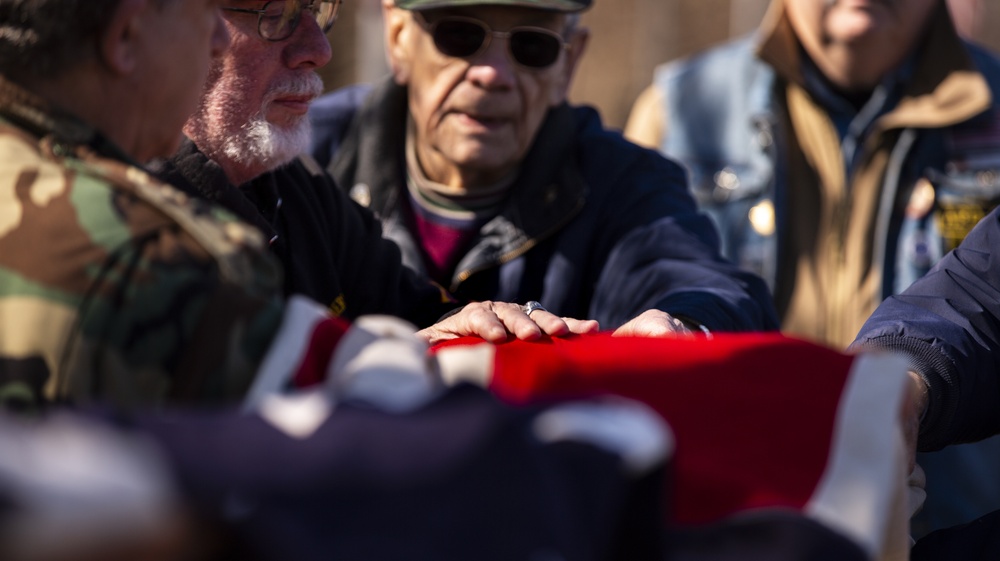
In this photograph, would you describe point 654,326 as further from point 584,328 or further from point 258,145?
point 258,145

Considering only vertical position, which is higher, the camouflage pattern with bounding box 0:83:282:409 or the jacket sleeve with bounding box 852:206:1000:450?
the camouflage pattern with bounding box 0:83:282:409

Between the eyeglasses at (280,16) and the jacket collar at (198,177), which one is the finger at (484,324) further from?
the eyeglasses at (280,16)

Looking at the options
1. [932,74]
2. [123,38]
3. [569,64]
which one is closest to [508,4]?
[569,64]

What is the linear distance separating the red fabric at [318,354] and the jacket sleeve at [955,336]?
4.47 feet

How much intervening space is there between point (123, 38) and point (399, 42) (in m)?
2.29

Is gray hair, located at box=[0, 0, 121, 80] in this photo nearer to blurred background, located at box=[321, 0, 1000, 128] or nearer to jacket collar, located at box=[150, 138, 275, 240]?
jacket collar, located at box=[150, 138, 275, 240]

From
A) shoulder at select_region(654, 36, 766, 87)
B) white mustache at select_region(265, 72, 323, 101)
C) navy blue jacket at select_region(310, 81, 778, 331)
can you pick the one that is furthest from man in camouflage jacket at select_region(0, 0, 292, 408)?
shoulder at select_region(654, 36, 766, 87)

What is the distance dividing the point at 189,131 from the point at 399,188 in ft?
3.89

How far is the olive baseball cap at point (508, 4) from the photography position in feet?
12.6

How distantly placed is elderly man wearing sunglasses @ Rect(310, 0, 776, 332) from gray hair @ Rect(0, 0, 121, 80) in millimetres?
1998

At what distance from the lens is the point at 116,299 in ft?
5.67

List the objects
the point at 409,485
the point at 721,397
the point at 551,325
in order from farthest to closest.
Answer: the point at 551,325
the point at 721,397
the point at 409,485

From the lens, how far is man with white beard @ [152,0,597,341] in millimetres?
2803

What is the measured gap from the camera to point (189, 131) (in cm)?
294
